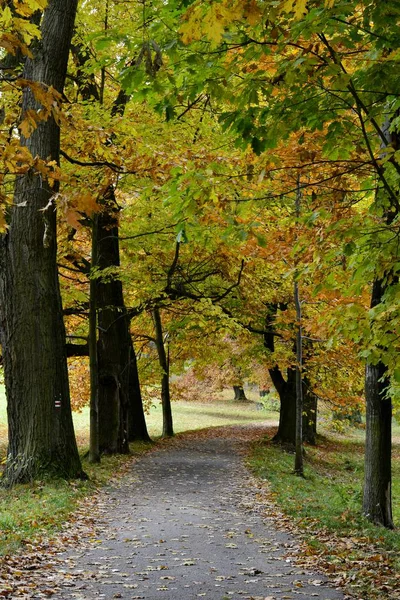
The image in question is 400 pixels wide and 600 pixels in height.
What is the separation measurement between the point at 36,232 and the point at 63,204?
27.0 ft

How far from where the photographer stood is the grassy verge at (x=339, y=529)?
6.52 metres

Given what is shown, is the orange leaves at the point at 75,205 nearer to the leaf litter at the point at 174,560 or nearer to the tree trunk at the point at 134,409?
the leaf litter at the point at 174,560

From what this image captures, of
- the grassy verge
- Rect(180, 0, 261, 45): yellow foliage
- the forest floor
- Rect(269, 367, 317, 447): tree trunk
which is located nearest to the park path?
the forest floor

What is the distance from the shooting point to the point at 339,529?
9.20 metres

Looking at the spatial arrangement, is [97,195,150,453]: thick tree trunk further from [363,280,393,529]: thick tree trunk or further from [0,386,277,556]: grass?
[363,280,393,529]: thick tree trunk

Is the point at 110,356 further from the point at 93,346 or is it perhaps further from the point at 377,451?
the point at 377,451

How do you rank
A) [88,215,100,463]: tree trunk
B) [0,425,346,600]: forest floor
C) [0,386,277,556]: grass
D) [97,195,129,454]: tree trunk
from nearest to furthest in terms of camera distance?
[0,425,346,600]: forest floor
[0,386,277,556]: grass
[88,215,100,463]: tree trunk
[97,195,129,454]: tree trunk

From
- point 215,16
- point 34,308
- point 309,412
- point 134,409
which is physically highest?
point 215,16

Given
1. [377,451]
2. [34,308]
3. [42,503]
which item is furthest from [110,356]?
[377,451]

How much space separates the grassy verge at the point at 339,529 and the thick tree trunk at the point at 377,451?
1.15 feet

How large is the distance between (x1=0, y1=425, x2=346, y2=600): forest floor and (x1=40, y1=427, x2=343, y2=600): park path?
1cm

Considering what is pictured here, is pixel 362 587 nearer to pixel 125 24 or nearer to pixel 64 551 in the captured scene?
pixel 64 551

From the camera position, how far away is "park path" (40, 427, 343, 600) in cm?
602

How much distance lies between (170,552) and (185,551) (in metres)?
0.19
